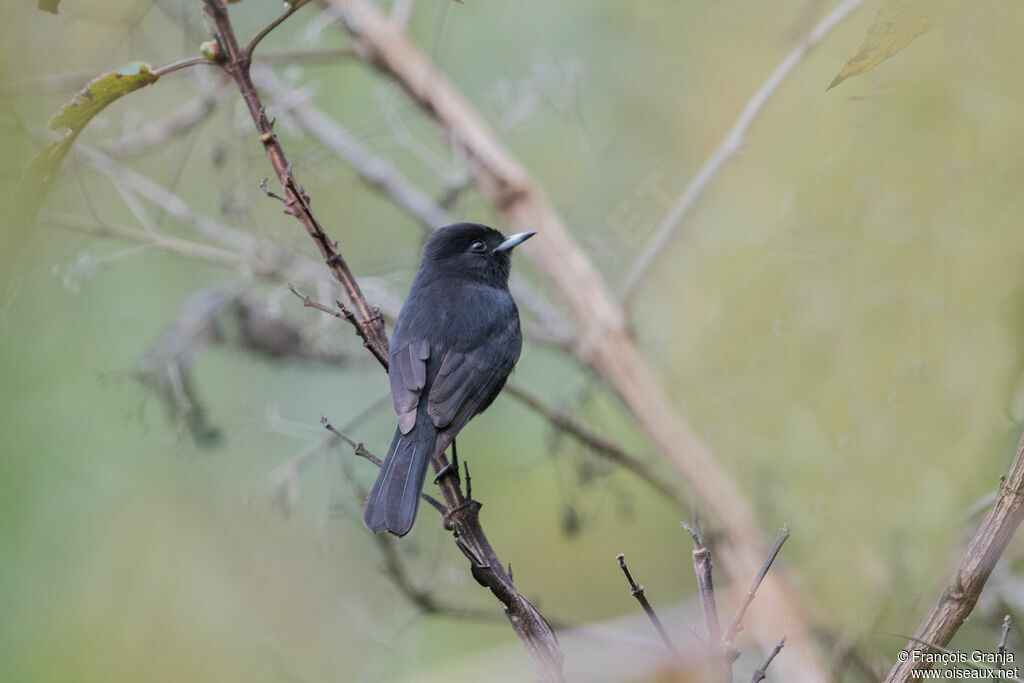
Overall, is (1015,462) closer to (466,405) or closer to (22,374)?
(466,405)

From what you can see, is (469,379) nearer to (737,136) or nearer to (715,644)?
(737,136)

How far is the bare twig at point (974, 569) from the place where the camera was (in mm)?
1217

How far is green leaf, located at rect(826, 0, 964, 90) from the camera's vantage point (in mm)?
1150

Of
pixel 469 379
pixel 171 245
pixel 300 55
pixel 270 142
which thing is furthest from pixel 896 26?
pixel 171 245

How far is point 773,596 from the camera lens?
3162mm

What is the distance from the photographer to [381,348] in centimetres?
245

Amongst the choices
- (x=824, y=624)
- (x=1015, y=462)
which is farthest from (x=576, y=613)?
(x=1015, y=462)

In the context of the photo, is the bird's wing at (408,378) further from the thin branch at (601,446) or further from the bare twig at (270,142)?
the bare twig at (270,142)

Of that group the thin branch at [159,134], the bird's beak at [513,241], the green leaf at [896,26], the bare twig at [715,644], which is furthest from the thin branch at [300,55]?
the bare twig at [715,644]

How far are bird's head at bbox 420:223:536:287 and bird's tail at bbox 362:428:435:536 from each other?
0.93m

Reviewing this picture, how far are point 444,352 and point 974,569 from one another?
6.58ft

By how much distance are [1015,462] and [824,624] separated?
6.42 ft

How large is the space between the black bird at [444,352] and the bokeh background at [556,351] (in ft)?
1.37

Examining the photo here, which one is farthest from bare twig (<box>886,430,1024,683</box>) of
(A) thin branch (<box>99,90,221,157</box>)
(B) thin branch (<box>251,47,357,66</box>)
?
(A) thin branch (<box>99,90,221,157</box>)
